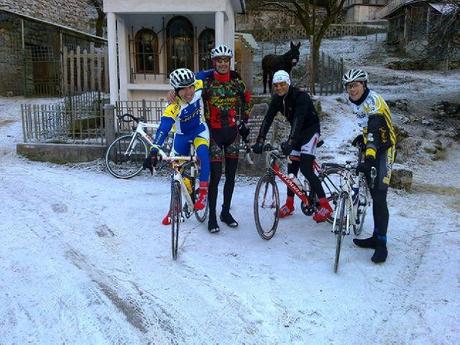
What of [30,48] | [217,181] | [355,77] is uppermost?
[30,48]

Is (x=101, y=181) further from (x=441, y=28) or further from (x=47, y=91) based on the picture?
(x=47, y=91)

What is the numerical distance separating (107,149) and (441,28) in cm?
1008

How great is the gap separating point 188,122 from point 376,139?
6.45ft

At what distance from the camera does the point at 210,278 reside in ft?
14.0

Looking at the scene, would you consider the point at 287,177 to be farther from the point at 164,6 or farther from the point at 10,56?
the point at 10,56

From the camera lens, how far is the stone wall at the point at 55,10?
1825 cm

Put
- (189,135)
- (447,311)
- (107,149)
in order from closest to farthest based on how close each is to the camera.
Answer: (447,311) → (189,135) → (107,149)

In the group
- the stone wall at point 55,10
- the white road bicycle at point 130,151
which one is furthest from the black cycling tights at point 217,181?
the stone wall at point 55,10

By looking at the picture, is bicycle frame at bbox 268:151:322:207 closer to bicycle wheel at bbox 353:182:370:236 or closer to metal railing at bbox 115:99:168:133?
bicycle wheel at bbox 353:182:370:236

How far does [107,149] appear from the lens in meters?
8.16

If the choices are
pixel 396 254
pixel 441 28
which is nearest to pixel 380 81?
pixel 441 28

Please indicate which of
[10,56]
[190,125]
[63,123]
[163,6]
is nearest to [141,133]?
[63,123]

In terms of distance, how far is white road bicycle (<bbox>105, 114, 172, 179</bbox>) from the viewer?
777 centimetres

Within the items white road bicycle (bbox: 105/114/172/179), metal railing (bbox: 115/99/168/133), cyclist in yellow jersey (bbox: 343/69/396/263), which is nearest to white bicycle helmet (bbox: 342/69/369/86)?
cyclist in yellow jersey (bbox: 343/69/396/263)
